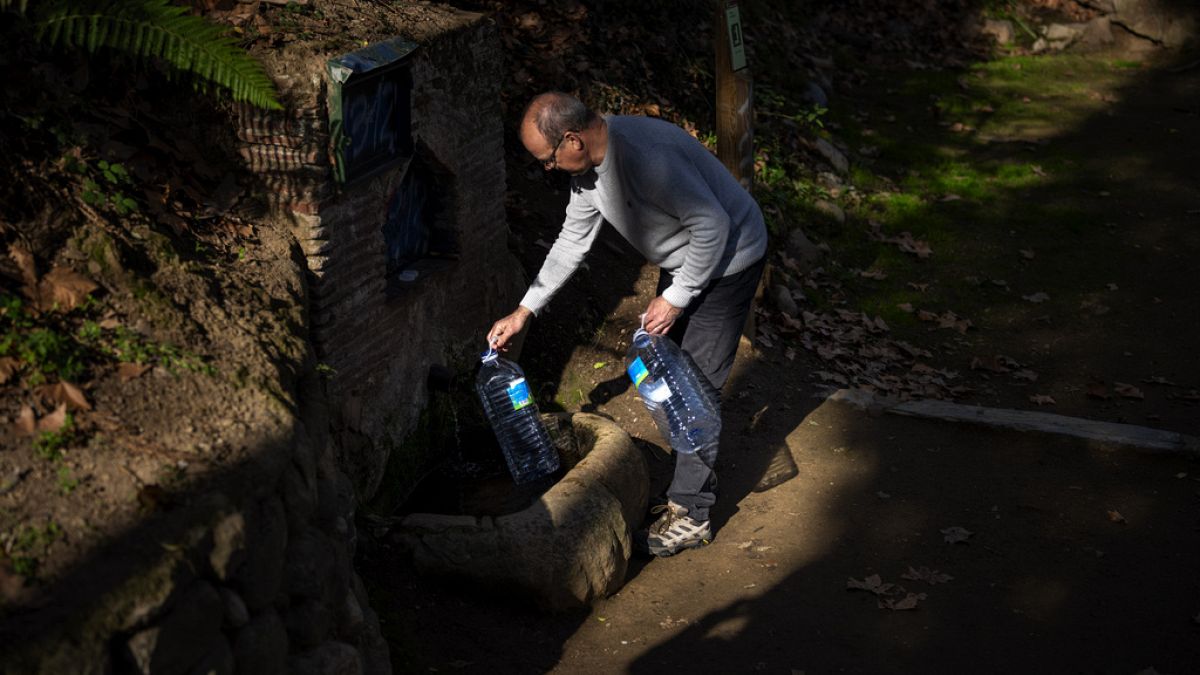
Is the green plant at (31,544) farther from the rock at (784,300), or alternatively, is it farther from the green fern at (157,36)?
the rock at (784,300)

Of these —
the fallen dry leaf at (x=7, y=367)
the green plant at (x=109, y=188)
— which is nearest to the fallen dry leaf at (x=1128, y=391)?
the green plant at (x=109, y=188)

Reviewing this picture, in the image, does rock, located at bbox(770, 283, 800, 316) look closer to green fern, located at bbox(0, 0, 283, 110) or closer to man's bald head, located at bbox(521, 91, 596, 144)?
man's bald head, located at bbox(521, 91, 596, 144)

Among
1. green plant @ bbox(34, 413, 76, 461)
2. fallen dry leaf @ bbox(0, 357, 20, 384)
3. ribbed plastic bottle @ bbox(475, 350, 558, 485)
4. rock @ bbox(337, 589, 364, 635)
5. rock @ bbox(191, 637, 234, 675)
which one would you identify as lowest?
ribbed plastic bottle @ bbox(475, 350, 558, 485)

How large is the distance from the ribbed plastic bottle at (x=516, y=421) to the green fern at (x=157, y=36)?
6.27ft

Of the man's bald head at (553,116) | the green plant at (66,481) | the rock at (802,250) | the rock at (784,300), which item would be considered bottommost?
the rock at (802,250)

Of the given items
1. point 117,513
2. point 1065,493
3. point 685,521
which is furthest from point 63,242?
point 1065,493

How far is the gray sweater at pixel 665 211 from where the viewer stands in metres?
5.42

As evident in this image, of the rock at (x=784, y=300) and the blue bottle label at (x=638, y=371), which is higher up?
A: the blue bottle label at (x=638, y=371)

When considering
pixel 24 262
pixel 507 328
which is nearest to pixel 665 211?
pixel 507 328

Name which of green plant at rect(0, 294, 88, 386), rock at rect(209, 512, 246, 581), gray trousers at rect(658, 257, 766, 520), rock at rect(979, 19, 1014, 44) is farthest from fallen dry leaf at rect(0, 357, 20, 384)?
rock at rect(979, 19, 1014, 44)

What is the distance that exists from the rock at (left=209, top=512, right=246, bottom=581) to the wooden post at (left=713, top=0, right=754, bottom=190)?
499cm

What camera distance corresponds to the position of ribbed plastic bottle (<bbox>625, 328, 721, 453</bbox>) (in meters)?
6.16

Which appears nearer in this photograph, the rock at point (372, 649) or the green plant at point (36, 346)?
the green plant at point (36, 346)

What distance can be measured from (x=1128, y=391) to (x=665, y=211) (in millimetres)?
4225
